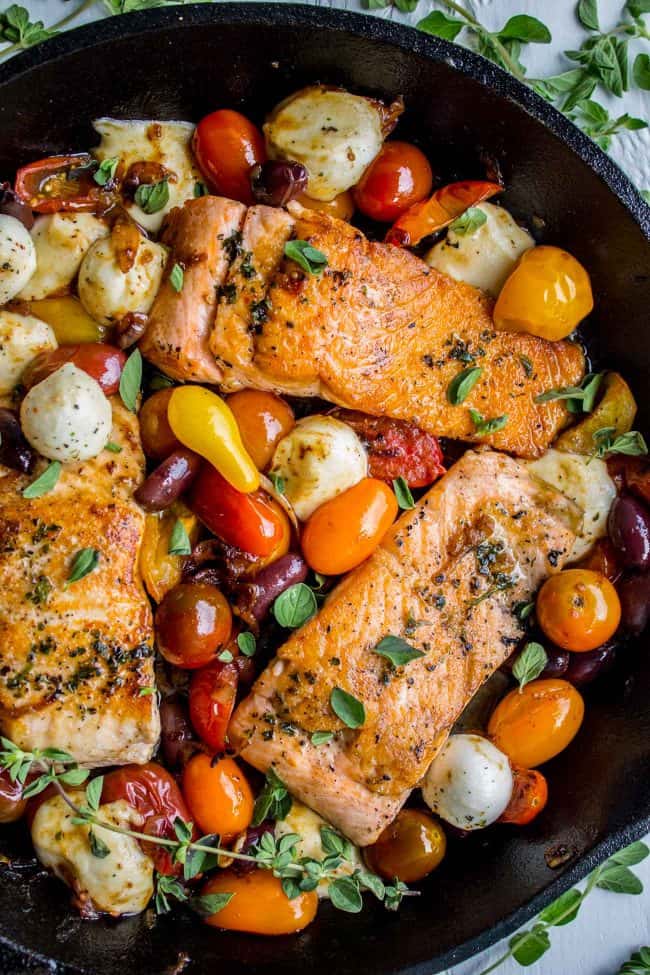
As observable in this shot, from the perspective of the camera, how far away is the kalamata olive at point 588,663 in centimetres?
306

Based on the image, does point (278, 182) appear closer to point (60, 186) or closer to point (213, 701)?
point (60, 186)

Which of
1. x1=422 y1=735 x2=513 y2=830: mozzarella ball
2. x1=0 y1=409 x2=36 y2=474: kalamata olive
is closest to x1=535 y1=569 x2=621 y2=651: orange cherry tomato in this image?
x1=422 y1=735 x2=513 y2=830: mozzarella ball

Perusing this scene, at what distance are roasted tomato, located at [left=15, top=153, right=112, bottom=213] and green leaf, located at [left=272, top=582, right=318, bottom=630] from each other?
4.12 feet

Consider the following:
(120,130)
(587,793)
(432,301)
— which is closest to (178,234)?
(120,130)

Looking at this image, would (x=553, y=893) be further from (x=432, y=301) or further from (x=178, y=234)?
(x=178, y=234)

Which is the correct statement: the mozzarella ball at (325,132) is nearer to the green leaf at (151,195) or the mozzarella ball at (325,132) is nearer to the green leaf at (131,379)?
the green leaf at (151,195)

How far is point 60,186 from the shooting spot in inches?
116

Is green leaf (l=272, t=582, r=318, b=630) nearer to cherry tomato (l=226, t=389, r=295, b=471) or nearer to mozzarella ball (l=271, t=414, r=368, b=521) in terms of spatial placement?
mozzarella ball (l=271, t=414, r=368, b=521)

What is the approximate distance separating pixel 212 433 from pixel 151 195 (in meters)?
0.76

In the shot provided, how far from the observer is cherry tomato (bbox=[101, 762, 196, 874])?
9.23 feet

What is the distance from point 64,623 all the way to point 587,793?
1.64 m

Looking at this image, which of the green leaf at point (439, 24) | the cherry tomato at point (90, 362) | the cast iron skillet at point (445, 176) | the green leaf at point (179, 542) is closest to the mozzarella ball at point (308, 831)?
the cast iron skillet at point (445, 176)

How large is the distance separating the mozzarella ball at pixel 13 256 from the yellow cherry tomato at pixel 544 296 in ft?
4.48

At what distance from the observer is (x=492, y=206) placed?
308cm
